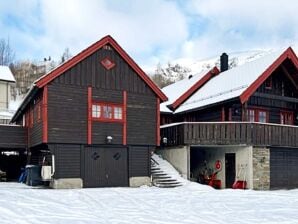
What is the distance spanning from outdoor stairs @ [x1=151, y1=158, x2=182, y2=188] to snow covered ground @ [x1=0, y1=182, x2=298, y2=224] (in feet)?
6.96

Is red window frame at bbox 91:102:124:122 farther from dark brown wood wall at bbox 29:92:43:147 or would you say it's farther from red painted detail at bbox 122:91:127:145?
dark brown wood wall at bbox 29:92:43:147

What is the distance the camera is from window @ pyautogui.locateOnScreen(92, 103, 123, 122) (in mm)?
21781

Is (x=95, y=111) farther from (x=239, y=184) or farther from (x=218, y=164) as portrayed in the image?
(x=239, y=184)

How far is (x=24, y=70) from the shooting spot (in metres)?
73.4

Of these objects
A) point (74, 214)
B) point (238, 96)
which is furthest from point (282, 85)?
point (74, 214)

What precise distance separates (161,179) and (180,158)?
188 centimetres

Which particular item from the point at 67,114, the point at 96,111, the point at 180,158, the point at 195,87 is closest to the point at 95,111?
the point at 96,111

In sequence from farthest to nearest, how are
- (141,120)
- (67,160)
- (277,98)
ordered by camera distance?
(277,98)
(141,120)
(67,160)

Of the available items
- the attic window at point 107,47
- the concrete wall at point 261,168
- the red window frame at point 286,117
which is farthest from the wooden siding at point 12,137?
the red window frame at point 286,117

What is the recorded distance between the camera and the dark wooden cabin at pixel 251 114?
23.7 meters

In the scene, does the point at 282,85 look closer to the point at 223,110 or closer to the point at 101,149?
the point at 223,110

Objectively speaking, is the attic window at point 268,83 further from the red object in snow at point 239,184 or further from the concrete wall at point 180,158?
the concrete wall at point 180,158

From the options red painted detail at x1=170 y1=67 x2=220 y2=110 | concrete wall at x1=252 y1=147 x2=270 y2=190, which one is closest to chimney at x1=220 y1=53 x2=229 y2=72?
red painted detail at x1=170 y1=67 x2=220 y2=110

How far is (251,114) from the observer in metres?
26.1
